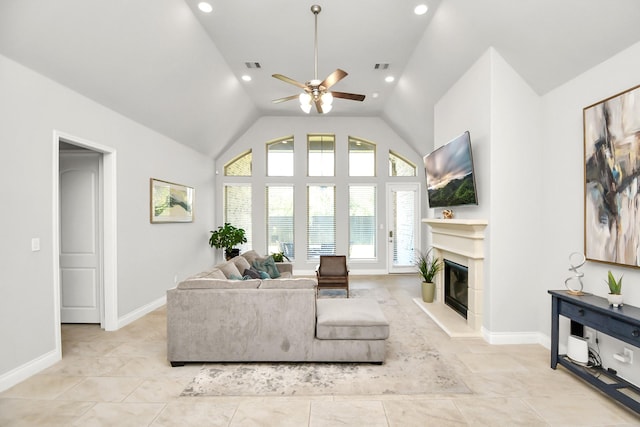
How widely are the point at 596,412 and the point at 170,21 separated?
522cm

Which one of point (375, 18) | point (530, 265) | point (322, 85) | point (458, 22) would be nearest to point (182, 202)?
point (322, 85)

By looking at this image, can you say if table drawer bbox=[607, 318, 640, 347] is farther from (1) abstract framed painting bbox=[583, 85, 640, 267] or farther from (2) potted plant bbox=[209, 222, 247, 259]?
(2) potted plant bbox=[209, 222, 247, 259]

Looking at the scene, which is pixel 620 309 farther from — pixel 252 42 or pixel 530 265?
pixel 252 42

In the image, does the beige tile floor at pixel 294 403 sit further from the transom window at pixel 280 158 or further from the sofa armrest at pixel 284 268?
the transom window at pixel 280 158

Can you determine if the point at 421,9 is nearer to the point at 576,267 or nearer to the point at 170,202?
the point at 576,267

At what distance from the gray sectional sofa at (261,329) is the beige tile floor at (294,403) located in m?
0.28

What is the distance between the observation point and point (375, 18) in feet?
12.5

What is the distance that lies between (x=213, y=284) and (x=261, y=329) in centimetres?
62

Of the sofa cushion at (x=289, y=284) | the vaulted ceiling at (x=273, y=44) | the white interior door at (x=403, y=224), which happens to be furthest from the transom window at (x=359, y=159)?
the sofa cushion at (x=289, y=284)

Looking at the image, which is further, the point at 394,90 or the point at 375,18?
the point at 394,90

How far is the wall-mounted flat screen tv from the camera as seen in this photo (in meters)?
3.75

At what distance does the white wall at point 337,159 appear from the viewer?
7680 mm

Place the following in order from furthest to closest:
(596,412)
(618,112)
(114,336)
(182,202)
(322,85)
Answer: (182,202), (114,336), (322,85), (618,112), (596,412)

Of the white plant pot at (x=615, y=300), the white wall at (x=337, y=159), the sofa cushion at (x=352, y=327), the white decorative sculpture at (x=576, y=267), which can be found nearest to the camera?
the white plant pot at (x=615, y=300)
